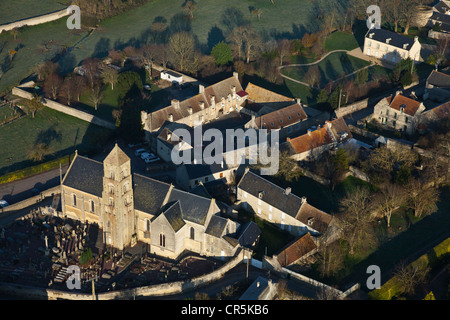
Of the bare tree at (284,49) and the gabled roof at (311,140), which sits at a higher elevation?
the bare tree at (284,49)

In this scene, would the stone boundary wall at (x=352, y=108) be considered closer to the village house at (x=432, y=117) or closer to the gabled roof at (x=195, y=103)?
the village house at (x=432, y=117)

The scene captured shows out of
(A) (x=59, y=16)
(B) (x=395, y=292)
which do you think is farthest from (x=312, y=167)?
(A) (x=59, y=16)

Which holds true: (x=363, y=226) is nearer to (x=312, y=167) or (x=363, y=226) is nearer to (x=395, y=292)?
(x=395, y=292)

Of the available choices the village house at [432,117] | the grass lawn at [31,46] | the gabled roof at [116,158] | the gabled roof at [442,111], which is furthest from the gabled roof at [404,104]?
the grass lawn at [31,46]

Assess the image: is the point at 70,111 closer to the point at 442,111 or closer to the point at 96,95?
the point at 96,95

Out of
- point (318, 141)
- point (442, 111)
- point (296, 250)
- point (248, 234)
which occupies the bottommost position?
point (296, 250)

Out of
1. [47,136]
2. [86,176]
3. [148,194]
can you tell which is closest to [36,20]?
[47,136]

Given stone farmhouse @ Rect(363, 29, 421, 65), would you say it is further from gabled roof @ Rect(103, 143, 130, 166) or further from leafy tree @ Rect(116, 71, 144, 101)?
gabled roof @ Rect(103, 143, 130, 166)
